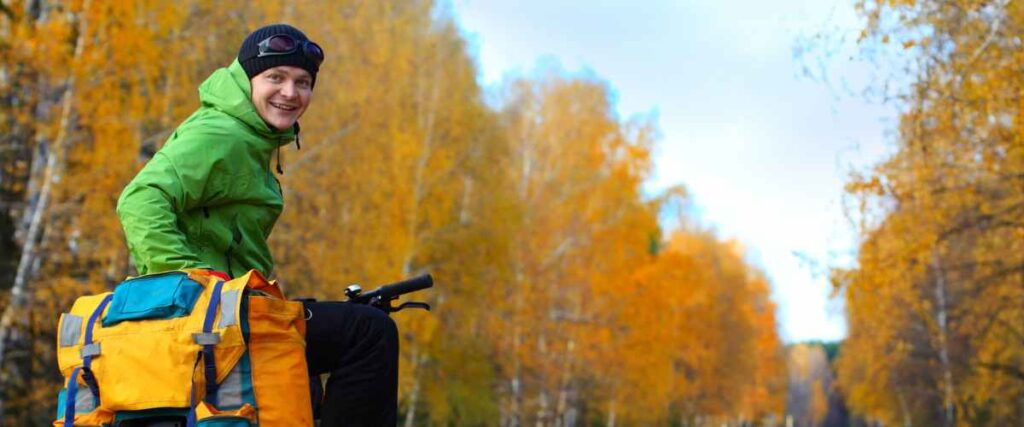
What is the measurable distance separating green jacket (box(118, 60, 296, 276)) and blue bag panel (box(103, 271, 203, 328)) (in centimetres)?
9

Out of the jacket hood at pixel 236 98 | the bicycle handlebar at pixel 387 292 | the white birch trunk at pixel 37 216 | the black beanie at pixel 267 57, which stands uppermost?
the white birch trunk at pixel 37 216

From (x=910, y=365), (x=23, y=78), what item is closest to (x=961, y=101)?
(x=23, y=78)

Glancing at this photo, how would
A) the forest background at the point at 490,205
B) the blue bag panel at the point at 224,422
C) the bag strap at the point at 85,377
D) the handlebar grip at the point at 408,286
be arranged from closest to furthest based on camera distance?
the blue bag panel at the point at 224,422, the bag strap at the point at 85,377, the handlebar grip at the point at 408,286, the forest background at the point at 490,205

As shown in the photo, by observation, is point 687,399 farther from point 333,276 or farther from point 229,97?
point 229,97

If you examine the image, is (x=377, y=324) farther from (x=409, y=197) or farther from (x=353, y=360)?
(x=409, y=197)

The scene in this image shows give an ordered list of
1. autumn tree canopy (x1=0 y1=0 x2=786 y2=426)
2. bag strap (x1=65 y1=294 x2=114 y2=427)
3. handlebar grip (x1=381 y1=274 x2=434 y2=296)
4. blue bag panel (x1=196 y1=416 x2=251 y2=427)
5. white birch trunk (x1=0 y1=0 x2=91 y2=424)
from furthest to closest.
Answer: autumn tree canopy (x1=0 y1=0 x2=786 y2=426), white birch trunk (x1=0 y1=0 x2=91 y2=424), handlebar grip (x1=381 y1=274 x2=434 y2=296), bag strap (x1=65 y1=294 x2=114 y2=427), blue bag panel (x1=196 y1=416 x2=251 y2=427)

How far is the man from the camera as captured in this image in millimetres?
2719

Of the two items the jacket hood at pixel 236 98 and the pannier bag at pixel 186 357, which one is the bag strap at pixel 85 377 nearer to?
the pannier bag at pixel 186 357

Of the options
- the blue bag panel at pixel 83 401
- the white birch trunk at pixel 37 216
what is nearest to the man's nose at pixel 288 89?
the blue bag panel at pixel 83 401

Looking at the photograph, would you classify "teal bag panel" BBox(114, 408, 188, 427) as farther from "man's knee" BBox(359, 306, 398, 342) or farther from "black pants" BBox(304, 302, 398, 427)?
"man's knee" BBox(359, 306, 398, 342)

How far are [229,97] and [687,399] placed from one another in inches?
1841

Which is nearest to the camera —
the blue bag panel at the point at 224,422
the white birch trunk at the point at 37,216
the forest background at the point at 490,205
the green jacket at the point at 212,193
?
the blue bag panel at the point at 224,422

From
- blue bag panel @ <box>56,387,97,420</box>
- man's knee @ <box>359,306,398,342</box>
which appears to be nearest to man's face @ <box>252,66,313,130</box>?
man's knee @ <box>359,306,398,342</box>

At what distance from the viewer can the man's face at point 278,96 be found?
306 centimetres
